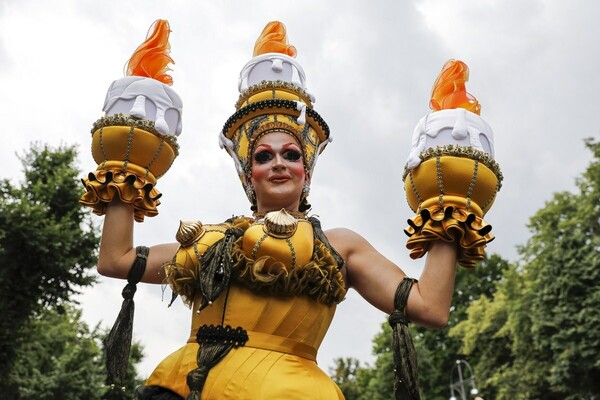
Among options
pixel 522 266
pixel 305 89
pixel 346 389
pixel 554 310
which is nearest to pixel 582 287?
pixel 554 310

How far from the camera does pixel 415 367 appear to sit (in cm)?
294

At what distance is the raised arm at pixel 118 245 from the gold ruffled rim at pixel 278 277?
31 cm

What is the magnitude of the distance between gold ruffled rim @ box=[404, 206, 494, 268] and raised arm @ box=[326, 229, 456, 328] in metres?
0.06

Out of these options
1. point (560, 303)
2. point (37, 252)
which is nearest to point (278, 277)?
point (37, 252)

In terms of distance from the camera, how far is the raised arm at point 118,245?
11.2ft

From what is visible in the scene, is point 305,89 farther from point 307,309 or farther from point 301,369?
point 301,369

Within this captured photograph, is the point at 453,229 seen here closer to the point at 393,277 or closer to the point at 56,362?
the point at 393,277

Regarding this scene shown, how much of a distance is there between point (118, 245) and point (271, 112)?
1.03 meters

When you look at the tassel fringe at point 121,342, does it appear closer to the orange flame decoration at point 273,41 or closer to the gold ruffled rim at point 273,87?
the gold ruffled rim at point 273,87

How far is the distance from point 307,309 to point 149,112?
1.29m

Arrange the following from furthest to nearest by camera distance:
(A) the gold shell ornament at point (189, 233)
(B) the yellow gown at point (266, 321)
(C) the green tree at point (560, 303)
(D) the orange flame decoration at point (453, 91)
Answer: (C) the green tree at point (560, 303) → (D) the orange flame decoration at point (453, 91) → (A) the gold shell ornament at point (189, 233) → (B) the yellow gown at point (266, 321)

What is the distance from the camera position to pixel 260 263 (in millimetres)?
3029

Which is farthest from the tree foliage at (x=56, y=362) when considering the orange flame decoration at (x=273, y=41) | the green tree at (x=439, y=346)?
the orange flame decoration at (x=273, y=41)

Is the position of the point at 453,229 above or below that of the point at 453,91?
below
